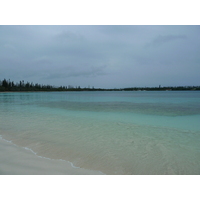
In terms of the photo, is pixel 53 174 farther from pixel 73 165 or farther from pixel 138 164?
pixel 138 164

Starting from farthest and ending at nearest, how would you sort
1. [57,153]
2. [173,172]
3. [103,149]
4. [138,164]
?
1. [103,149]
2. [57,153]
3. [138,164]
4. [173,172]

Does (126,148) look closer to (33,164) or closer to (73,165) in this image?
(73,165)

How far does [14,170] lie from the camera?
3.76m

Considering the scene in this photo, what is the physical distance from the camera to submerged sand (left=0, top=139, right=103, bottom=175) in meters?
3.74

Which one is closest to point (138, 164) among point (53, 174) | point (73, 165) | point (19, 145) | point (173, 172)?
point (173, 172)

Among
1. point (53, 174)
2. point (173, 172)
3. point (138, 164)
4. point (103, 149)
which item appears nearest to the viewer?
point (53, 174)

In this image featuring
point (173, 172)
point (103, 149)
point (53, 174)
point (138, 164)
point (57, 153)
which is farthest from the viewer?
point (103, 149)

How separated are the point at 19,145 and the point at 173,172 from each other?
5506mm

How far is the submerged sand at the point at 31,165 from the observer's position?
147 inches

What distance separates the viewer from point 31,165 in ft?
13.4

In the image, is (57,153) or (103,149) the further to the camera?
(103,149)

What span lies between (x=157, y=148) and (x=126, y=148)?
1.22m
